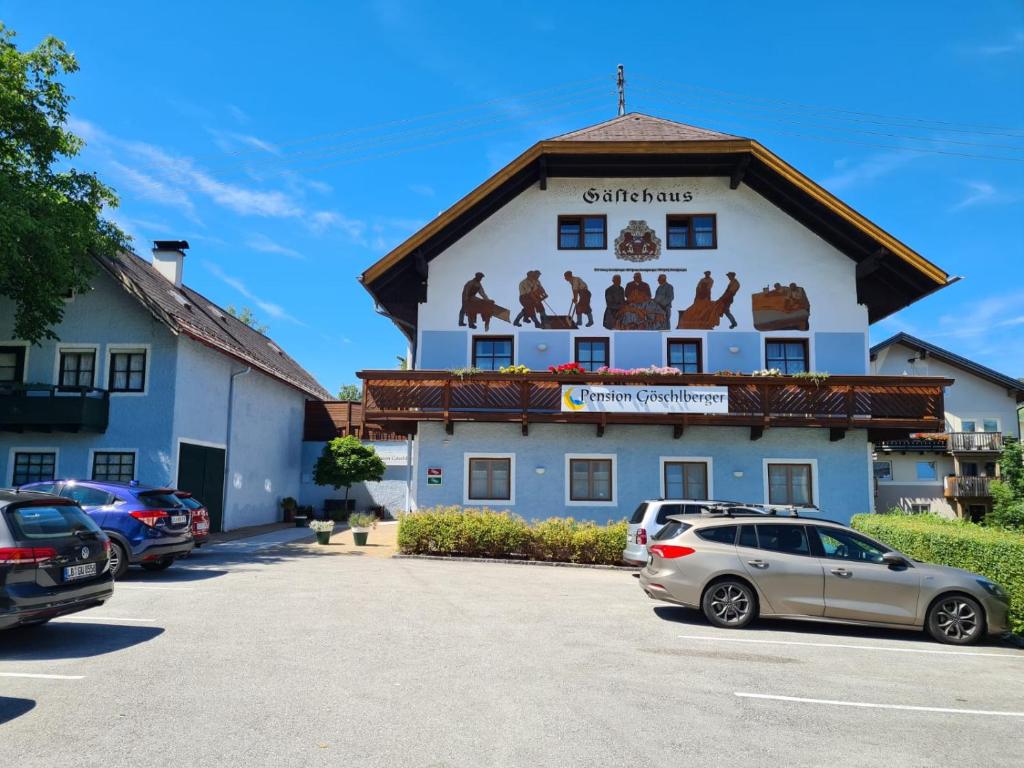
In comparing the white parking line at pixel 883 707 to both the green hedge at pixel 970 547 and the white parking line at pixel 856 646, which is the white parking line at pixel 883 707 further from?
the green hedge at pixel 970 547

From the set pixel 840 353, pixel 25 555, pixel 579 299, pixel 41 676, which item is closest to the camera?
pixel 41 676

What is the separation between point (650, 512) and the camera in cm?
1388

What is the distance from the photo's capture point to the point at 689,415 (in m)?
19.0

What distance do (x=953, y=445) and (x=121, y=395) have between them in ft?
136

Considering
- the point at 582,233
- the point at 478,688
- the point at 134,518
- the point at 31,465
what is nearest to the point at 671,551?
the point at 478,688

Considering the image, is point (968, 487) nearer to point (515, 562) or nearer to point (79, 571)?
point (515, 562)

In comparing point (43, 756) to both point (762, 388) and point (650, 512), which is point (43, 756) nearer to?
point (650, 512)

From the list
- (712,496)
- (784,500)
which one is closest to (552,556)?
(712,496)

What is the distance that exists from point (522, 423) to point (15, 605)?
42.9 ft

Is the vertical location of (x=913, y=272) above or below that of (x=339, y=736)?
above

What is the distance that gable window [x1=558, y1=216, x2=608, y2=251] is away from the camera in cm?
2195

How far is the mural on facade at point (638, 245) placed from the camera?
2178cm

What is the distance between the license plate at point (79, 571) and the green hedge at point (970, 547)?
11.3m

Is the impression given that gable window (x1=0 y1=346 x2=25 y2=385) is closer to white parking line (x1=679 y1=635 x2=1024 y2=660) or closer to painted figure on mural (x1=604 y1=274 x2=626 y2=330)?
painted figure on mural (x1=604 y1=274 x2=626 y2=330)
